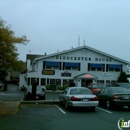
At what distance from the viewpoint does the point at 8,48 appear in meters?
15.2

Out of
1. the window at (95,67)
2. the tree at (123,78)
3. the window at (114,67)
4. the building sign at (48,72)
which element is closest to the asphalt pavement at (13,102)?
the building sign at (48,72)

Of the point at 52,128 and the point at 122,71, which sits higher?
the point at 122,71

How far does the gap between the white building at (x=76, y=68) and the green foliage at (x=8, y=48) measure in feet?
77.0

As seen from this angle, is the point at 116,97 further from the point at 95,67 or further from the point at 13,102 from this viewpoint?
the point at 95,67

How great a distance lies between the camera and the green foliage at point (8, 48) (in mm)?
14655

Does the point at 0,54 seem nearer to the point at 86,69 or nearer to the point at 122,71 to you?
the point at 86,69

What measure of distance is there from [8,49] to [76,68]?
26.5 metres

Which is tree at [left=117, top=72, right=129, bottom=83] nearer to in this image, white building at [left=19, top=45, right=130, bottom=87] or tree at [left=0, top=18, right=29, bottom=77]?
white building at [left=19, top=45, right=130, bottom=87]

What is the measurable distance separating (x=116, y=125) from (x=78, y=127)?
5.06ft

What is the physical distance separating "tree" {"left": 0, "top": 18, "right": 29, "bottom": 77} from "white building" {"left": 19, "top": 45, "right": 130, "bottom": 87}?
23.4 m

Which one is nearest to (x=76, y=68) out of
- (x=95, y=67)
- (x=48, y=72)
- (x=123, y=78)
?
(x=95, y=67)

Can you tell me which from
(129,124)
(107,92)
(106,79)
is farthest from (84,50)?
(129,124)

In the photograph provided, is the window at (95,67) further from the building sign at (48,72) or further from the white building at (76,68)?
the building sign at (48,72)

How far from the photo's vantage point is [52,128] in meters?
8.69
